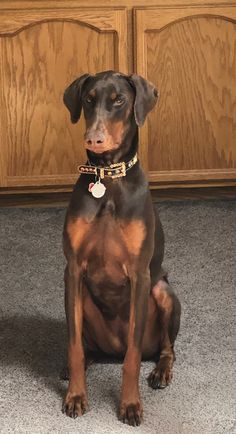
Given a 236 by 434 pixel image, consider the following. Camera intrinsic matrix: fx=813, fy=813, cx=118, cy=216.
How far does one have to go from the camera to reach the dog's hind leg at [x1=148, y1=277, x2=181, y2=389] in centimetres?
209

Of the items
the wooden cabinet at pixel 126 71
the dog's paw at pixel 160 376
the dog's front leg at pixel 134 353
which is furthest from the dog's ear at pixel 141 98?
the wooden cabinet at pixel 126 71

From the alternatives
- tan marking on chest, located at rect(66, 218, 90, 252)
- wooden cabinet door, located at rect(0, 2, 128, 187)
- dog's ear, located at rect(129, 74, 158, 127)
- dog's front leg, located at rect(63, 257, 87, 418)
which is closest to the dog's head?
dog's ear, located at rect(129, 74, 158, 127)

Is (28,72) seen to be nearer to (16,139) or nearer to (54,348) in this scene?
(16,139)

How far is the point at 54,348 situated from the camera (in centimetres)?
229

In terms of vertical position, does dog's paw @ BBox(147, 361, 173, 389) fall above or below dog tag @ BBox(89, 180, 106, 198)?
below

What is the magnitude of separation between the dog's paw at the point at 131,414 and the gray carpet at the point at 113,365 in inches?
0.8

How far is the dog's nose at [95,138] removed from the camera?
182cm

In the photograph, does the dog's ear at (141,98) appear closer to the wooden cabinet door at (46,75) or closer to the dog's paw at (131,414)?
the dog's paw at (131,414)

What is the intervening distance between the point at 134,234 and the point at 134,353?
0.28 meters

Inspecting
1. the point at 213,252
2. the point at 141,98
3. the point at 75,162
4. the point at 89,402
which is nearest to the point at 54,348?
the point at 89,402

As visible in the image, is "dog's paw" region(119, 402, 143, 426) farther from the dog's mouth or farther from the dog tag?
the dog's mouth

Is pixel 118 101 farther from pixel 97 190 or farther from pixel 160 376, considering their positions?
pixel 160 376

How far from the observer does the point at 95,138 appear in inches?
71.8

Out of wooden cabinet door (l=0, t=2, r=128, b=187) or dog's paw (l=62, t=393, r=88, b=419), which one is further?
wooden cabinet door (l=0, t=2, r=128, b=187)
